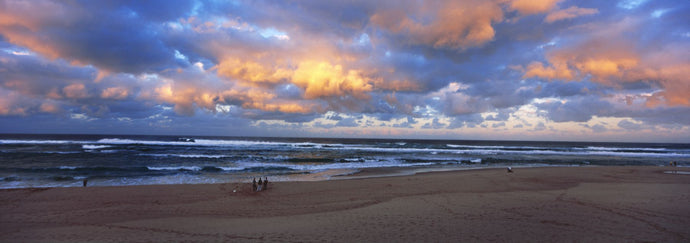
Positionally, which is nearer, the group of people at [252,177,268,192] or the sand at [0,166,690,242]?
the sand at [0,166,690,242]

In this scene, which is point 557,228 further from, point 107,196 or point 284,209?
point 107,196

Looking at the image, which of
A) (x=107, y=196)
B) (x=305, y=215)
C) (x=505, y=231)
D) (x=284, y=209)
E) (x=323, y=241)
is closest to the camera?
(x=323, y=241)

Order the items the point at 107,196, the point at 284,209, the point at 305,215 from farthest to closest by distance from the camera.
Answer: the point at 107,196 < the point at 284,209 < the point at 305,215

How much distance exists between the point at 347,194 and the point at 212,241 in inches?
218

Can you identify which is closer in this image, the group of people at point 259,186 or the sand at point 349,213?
the sand at point 349,213

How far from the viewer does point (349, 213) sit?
7777 mm

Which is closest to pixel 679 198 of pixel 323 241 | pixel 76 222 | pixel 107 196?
pixel 323 241

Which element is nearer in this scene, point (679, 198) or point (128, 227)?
point (128, 227)

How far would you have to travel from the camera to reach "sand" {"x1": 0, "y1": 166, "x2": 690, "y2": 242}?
6039mm

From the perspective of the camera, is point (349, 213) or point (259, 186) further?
point (259, 186)

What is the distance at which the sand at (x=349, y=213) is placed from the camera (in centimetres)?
604

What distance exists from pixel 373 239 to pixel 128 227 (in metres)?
5.84

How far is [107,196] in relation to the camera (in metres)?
10.0

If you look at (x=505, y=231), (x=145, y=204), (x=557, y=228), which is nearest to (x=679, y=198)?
(x=557, y=228)
